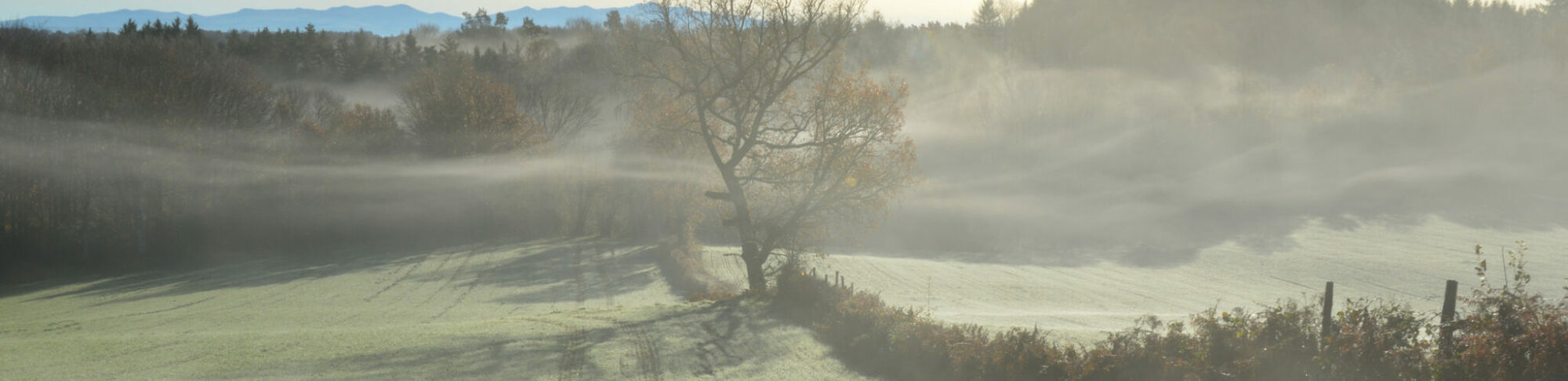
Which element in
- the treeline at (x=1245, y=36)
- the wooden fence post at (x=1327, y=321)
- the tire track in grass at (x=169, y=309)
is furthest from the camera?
the treeline at (x=1245, y=36)

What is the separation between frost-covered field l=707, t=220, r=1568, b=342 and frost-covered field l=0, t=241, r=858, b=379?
283 inches

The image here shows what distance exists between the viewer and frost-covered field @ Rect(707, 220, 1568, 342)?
29734 mm

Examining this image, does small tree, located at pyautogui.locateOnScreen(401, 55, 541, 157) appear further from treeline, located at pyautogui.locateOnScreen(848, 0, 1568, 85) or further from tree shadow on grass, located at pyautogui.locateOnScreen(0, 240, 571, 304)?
treeline, located at pyautogui.locateOnScreen(848, 0, 1568, 85)

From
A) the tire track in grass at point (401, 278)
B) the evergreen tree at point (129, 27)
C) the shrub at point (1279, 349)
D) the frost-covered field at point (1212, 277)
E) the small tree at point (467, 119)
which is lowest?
the tire track in grass at point (401, 278)

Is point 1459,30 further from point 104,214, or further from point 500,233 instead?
point 104,214

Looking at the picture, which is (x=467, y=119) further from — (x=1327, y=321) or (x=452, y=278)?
(x=1327, y=321)

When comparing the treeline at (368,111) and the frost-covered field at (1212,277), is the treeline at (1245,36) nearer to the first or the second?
the treeline at (368,111)

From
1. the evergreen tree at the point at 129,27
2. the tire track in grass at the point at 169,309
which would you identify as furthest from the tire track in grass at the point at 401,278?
the evergreen tree at the point at 129,27

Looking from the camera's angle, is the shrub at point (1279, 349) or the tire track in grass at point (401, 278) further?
the tire track in grass at point (401, 278)

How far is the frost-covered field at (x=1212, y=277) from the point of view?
29.7m

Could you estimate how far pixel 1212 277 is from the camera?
39.8 metres

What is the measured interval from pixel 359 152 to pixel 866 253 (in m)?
29.3

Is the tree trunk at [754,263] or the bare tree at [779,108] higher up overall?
the bare tree at [779,108]

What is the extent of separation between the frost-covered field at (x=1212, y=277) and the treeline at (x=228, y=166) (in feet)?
47.1
